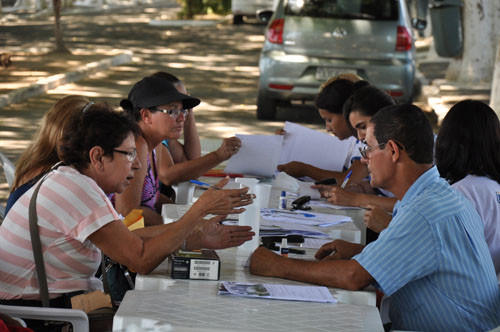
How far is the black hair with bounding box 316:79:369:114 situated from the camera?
565 cm

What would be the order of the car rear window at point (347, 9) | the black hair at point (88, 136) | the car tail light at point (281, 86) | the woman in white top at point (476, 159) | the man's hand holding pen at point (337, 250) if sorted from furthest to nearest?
the car rear window at point (347, 9)
the car tail light at point (281, 86)
the woman in white top at point (476, 159)
the man's hand holding pen at point (337, 250)
the black hair at point (88, 136)

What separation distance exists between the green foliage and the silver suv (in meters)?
23.3

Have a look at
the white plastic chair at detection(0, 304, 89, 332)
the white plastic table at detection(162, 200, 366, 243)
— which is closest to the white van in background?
the white plastic table at detection(162, 200, 366, 243)

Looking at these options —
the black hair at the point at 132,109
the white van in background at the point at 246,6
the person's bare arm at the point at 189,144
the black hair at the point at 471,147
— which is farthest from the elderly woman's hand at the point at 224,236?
the white van in background at the point at 246,6

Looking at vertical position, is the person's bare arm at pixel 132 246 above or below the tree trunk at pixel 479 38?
above

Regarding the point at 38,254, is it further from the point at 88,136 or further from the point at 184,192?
the point at 184,192

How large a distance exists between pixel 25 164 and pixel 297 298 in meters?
1.42

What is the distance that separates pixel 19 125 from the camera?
11508 millimetres

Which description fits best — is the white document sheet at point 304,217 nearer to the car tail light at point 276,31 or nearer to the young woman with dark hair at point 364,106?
the young woman with dark hair at point 364,106

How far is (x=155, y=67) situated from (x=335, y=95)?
13.8m

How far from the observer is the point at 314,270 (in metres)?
3.15

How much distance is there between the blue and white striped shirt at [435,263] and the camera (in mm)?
2926

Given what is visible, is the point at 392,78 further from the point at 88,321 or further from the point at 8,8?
the point at 8,8

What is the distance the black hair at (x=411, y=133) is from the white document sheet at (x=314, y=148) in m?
2.51
